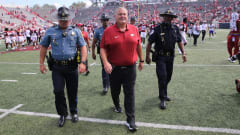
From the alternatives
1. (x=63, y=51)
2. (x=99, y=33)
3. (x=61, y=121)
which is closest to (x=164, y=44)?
(x=99, y=33)

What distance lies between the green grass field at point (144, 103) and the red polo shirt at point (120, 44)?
1209 mm

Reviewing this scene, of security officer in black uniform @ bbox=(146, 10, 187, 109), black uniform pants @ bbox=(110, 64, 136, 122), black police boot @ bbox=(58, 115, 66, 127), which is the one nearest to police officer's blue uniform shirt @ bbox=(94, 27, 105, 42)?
security officer in black uniform @ bbox=(146, 10, 187, 109)

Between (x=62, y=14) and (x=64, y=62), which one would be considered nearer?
(x=62, y=14)

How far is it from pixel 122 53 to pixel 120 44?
0.52ft

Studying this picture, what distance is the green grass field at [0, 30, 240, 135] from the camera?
11.4ft

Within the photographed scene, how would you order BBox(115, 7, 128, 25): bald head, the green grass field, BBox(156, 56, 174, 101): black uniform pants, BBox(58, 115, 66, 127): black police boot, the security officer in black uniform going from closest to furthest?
BBox(115, 7, 128, 25): bald head, the green grass field, BBox(58, 115, 66, 127): black police boot, the security officer in black uniform, BBox(156, 56, 174, 101): black uniform pants

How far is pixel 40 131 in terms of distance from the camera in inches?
135

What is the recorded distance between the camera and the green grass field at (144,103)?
3473mm

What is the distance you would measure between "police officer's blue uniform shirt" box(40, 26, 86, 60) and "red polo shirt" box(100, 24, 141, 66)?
1.82 feet

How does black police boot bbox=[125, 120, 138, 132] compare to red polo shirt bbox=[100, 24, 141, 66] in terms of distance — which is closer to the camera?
red polo shirt bbox=[100, 24, 141, 66]

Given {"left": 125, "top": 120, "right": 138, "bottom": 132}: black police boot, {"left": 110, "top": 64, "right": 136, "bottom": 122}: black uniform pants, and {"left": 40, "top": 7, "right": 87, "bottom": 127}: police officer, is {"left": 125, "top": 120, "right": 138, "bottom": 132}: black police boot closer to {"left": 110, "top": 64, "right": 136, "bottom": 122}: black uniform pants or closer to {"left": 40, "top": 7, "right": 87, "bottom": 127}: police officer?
{"left": 110, "top": 64, "right": 136, "bottom": 122}: black uniform pants

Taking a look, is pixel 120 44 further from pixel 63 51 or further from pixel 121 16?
pixel 63 51

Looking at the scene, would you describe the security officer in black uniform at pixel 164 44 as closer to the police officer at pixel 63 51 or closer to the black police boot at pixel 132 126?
the black police boot at pixel 132 126

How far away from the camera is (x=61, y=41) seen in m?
3.27
